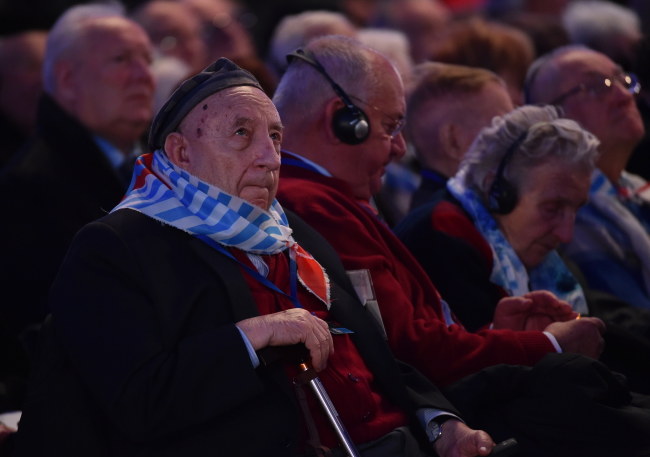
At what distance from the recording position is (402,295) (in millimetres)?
3541

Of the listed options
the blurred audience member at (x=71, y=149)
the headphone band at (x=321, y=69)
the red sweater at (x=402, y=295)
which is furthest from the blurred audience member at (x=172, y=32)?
the red sweater at (x=402, y=295)

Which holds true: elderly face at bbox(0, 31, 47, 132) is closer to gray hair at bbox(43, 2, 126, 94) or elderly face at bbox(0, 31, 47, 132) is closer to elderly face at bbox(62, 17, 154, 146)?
gray hair at bbox(43, 2, 126, 94)

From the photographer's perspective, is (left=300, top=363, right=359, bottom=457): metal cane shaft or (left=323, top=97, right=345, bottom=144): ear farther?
(left=323, top=97, right=345, bottom=144): ear

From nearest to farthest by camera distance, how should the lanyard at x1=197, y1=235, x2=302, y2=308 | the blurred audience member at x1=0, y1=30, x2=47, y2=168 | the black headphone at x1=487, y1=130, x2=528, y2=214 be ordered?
the lanyard at x1=197, y1=235, x2=302, y2=308
the black headphone at x1=487, y1=130, x2=528, y2=214
the blurred audience member at x1=0, y1=30, x2=47, y2=168

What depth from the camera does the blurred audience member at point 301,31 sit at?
7078 millimetres

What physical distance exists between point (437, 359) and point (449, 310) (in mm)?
364

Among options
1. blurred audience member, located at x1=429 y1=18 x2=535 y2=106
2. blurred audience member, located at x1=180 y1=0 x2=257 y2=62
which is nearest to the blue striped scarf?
blurred audience member, located at x1=429 y1=18 x2=535 y2=106

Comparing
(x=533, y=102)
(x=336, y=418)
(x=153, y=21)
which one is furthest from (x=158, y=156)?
(x=153, y=21)

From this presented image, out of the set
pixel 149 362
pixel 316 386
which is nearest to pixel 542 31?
pixel 316 386

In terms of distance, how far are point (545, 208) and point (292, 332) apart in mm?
1691

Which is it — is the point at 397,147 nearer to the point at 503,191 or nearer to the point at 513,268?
the point at 503,191

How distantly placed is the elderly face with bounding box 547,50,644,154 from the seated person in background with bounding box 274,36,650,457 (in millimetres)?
1381

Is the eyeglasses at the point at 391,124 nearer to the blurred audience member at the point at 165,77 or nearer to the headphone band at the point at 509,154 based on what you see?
the headphone band at the point at 509,154

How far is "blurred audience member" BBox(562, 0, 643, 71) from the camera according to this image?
714 centimetres
